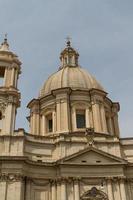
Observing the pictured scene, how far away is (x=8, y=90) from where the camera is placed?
33031 millimetres

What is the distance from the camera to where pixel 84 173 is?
2956 centimetres

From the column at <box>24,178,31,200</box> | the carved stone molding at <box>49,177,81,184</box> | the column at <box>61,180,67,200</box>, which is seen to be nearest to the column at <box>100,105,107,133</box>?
the carved stone molding at <box>49,177,81,184</box>

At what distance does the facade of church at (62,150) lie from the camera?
28.6m

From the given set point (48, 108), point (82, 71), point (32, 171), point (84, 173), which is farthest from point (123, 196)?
point (82, 71)

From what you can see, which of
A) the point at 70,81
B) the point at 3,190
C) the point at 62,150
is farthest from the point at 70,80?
the point at 3,190

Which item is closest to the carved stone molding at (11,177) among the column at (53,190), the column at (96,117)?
the column at (53,190)

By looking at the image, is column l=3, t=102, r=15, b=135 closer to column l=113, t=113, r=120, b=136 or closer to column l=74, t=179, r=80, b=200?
column l=74, t=179, r=80, b=200

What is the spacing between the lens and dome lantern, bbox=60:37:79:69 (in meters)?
44.9

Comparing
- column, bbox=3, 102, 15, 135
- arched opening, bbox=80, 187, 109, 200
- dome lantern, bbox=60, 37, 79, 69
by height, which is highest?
dome lantern, bbox=60, 37, 79, 69

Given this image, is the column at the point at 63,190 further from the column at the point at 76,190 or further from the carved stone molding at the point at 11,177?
the carved stone molding at the point at 11,177

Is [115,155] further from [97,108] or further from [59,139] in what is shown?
[97,108]

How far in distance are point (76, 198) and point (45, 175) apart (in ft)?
11.4

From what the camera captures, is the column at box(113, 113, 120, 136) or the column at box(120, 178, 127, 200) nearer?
the column at box(120, 178, 127, 200)

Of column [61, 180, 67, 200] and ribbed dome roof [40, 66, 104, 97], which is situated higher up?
ribbed dome roof [40, 66, 104, 97]
